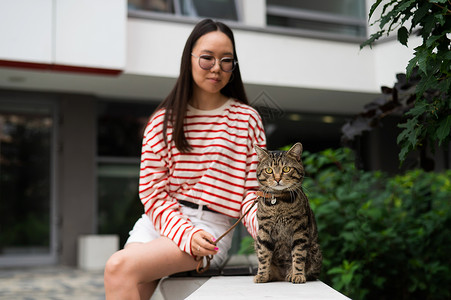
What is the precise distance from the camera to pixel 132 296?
210 cm

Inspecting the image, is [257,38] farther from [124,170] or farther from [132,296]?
[132,296]

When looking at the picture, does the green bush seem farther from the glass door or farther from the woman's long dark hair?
the glass door

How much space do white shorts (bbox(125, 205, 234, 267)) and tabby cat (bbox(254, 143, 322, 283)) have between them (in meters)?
0.42

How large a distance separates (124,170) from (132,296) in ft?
25.8

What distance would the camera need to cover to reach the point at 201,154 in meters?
2.43

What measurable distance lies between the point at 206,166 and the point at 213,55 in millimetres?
475

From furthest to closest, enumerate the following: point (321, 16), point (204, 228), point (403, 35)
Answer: point (321, 16), point (204, 228), point (403, 35)

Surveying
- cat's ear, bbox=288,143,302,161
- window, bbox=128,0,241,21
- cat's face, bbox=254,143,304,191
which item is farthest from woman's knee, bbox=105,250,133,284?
window, bbox=128,0,241,21

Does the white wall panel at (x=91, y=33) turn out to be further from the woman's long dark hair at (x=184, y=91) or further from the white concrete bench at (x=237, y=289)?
the white concrete bench at (x=237, y=289)

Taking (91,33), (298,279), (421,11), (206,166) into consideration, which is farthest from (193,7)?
(298,279)

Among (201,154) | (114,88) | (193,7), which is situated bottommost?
(201,154)

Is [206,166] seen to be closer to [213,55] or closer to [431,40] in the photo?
[213,55]

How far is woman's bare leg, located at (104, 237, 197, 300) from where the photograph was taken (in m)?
2.10

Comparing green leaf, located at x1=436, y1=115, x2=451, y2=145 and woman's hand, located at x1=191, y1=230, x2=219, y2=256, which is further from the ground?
green leaf, located at x1=436, y1=115, x2=451, y2=145
